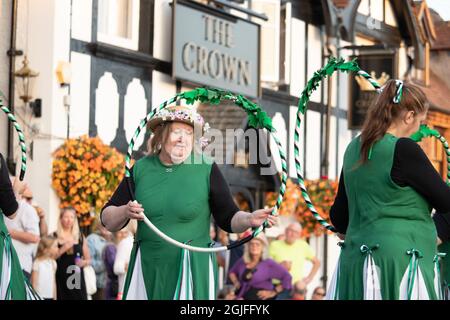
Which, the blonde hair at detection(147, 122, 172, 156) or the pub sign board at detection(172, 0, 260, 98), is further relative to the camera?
the pub sign board at detection(172, 0, 260, 98)

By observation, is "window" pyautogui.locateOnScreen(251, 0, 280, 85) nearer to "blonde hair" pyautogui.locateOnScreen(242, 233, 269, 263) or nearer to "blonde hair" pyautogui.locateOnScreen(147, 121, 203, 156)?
"blonde hair" pyautogui.locateOnScreen(242, 233, 269, 263)

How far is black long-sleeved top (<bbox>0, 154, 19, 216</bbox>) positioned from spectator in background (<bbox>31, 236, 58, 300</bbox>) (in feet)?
18.6

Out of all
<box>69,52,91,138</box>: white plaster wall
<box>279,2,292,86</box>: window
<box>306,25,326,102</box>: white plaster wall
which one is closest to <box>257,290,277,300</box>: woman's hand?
<box>69,52,91,138</box>: white plaster wall

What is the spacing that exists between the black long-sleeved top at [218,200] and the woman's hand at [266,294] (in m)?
7.45

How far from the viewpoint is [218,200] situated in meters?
7.91

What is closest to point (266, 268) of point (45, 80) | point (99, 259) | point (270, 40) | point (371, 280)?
point (99, 259)

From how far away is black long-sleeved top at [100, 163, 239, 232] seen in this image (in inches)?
309

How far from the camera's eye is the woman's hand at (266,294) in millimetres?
15273

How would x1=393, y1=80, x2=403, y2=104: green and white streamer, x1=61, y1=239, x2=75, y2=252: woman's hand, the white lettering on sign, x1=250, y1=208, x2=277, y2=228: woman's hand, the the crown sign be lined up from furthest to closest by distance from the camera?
the the crown sign
the white lettering on sign
x1=61, y1=239, x2=75, y2=252: woman's hand
x1=250, y1=208, x2=277, y2=228: woman's hand
x1=393, y1=80, x2=403, y2=104: green and white streamer

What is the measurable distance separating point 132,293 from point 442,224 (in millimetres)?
2304

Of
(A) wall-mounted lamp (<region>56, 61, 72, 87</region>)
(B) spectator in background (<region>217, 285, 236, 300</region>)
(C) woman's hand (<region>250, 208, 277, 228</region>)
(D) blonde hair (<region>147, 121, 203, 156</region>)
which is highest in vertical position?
(A) wall-mounted lamp (<region>56, 61, 72, 87</region>)

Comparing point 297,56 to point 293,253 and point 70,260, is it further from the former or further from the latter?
point 70,260

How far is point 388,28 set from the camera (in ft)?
84.9
